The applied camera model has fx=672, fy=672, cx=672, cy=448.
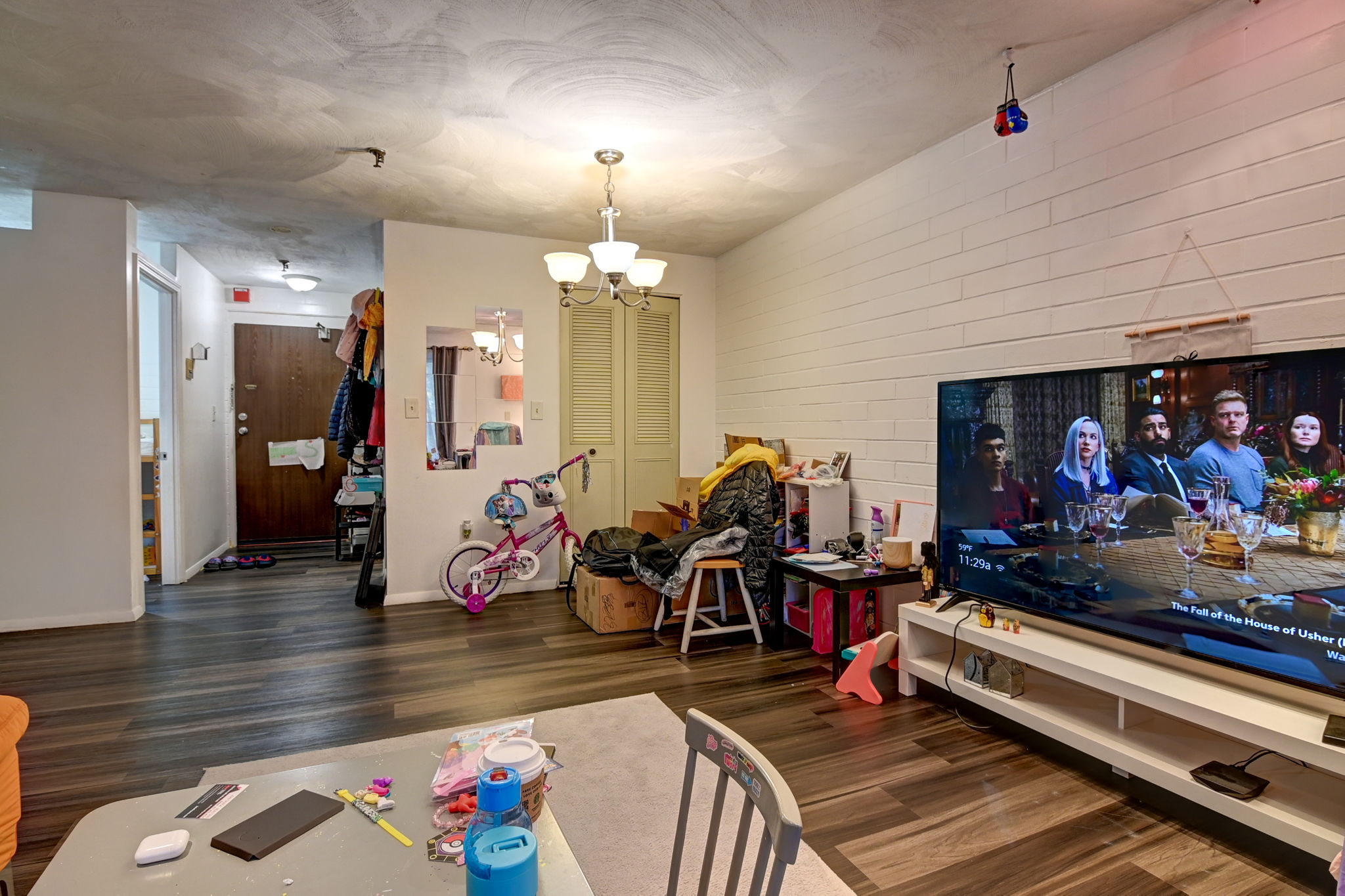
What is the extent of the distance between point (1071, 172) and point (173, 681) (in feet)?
15.0

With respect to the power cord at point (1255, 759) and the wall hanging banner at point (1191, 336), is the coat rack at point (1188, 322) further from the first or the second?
the power cord at point (1255, 759)

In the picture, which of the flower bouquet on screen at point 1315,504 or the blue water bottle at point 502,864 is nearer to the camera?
the blue water bottle at point 502,864

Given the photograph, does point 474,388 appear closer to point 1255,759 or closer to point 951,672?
point 951,672

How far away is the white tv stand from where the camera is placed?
1.73m

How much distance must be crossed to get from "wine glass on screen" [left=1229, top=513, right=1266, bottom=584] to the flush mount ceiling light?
6.49 meters

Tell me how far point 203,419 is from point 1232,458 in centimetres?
695

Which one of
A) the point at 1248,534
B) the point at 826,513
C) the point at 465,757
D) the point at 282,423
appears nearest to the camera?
the point at 465,757

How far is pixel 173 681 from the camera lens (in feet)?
10.6

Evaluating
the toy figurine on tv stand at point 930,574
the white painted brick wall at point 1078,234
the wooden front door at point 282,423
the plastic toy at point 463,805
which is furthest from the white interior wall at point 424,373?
the plastic toy at point 463,805

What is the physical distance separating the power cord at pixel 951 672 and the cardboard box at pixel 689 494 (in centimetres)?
217

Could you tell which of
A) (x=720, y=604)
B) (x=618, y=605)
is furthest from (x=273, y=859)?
(x=720, y=604)

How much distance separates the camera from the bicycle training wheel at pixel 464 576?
14.8 feet

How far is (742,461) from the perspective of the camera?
158 inches

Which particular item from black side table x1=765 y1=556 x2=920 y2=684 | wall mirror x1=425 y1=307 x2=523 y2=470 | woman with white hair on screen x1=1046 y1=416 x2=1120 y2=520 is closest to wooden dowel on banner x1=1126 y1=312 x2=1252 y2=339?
woman with white hair on screen x1=1046 y1=416 x2=1120 y2=520
